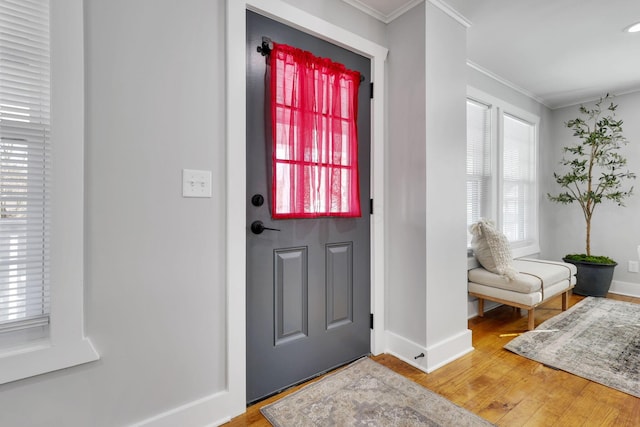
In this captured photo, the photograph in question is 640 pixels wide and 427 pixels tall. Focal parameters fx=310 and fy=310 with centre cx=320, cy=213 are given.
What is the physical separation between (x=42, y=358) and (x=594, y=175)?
5.47 metres

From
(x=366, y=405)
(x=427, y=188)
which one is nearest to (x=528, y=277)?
(x=427, y=188)

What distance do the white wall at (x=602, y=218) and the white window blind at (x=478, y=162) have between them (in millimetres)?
1453

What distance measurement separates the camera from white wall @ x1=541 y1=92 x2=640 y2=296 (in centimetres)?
373

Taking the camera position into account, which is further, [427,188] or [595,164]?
[595,164]

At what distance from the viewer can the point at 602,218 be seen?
3.97m

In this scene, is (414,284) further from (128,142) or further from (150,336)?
(128,142)

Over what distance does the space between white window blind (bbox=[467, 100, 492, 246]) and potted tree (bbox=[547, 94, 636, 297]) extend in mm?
1364

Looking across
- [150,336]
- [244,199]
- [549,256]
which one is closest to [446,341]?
[244,199]

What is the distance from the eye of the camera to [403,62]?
2.16 metres

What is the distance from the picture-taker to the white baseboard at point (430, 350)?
204 cm

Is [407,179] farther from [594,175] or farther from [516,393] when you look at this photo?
[594,175]

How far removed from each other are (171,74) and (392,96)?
1470mm

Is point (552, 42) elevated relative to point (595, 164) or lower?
elevated

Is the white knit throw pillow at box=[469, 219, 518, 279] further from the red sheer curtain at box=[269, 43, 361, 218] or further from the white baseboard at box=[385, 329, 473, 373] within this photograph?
the red sheer curtain at box=[269, 43, 361, 218]
